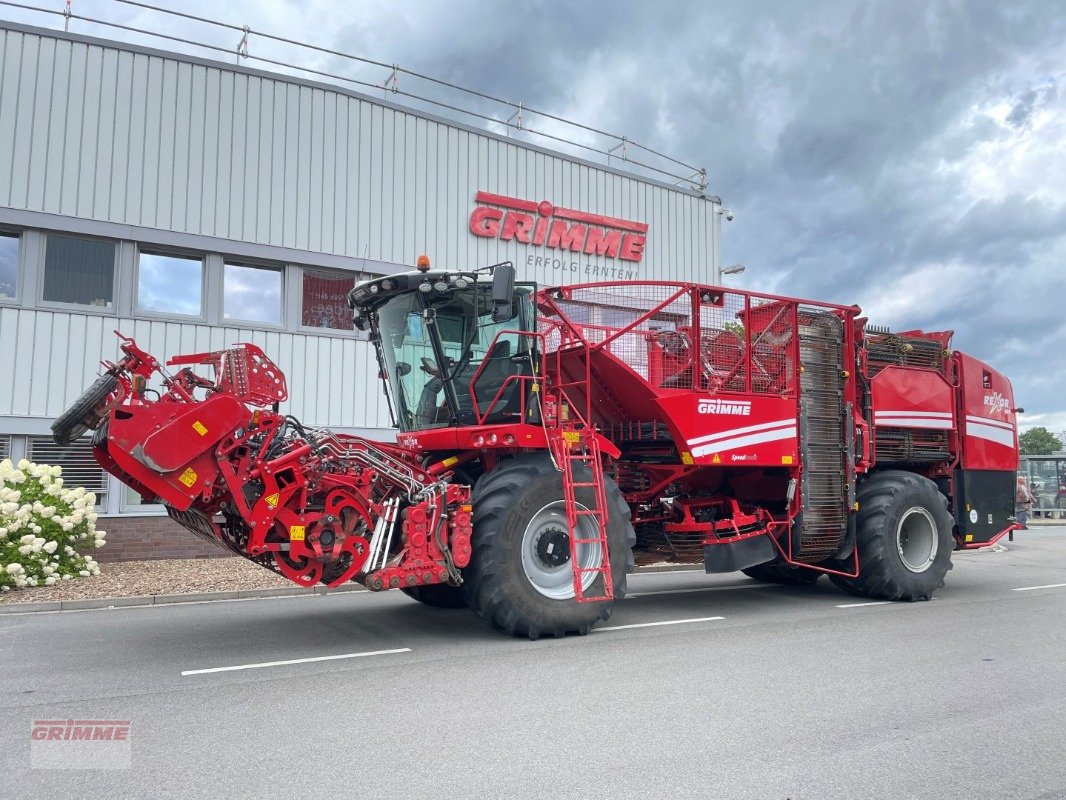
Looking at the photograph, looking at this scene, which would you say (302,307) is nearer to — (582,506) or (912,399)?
(582,506)

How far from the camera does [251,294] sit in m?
14.5

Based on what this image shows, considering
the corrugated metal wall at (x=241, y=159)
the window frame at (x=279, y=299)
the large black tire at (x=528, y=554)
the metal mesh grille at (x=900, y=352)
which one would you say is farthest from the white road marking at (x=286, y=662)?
the corrugated metal wall at (x=241, y=159)

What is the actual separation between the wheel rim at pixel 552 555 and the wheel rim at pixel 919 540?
439cm

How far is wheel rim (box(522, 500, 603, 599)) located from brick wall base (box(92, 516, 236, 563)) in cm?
717

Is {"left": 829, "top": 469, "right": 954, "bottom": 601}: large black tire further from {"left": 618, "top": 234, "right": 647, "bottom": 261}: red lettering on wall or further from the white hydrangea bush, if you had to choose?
{"left": 618, "top": 234, "right": 647, "bottom": 261}: red lettering on wall

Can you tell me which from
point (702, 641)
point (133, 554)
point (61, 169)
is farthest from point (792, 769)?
point (61, 169)

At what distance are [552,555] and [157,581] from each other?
6158mm

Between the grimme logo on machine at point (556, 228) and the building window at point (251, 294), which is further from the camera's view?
the grimme logo on machine at point (556, 228)

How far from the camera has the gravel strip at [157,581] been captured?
390 inches

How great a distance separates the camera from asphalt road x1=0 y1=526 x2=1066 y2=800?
160 inches

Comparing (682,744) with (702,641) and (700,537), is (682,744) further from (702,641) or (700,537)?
(700,537)

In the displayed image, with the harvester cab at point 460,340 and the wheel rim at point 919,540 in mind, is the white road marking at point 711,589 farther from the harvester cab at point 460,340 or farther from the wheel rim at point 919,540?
the harvester cab at point 460,340

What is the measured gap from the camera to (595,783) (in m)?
4.02

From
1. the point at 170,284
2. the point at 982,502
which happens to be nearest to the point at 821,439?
the point at 982,502
